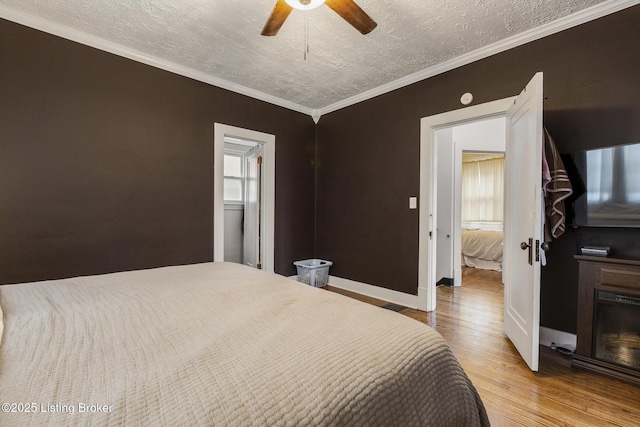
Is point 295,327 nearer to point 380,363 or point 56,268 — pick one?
point 380,363

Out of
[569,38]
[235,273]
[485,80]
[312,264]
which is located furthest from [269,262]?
[569,38]

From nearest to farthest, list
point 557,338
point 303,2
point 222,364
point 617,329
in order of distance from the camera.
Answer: point 222,364, point 303,2, point 617,329, point 557,338

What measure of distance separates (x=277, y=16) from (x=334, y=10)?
0.37 metres

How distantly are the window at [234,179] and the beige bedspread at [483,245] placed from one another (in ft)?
14.7

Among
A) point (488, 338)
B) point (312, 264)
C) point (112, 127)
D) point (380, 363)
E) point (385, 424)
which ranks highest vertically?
point (112, 127)

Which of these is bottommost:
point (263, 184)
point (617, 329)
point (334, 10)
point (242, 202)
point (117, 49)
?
point (617, 329)

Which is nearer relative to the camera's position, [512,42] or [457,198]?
[512,42]

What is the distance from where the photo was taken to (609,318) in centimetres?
194

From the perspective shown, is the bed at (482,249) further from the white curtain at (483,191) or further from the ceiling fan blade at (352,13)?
the ceiling fan blade at (352,13)

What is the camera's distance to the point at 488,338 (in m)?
2.51

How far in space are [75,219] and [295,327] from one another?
98.8 inches

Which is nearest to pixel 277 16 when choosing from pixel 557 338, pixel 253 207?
pixel 253 207

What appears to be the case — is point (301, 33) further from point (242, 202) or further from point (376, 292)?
point (242, 202)

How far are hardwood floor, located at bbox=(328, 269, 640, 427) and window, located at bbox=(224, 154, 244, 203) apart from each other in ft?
12.7
